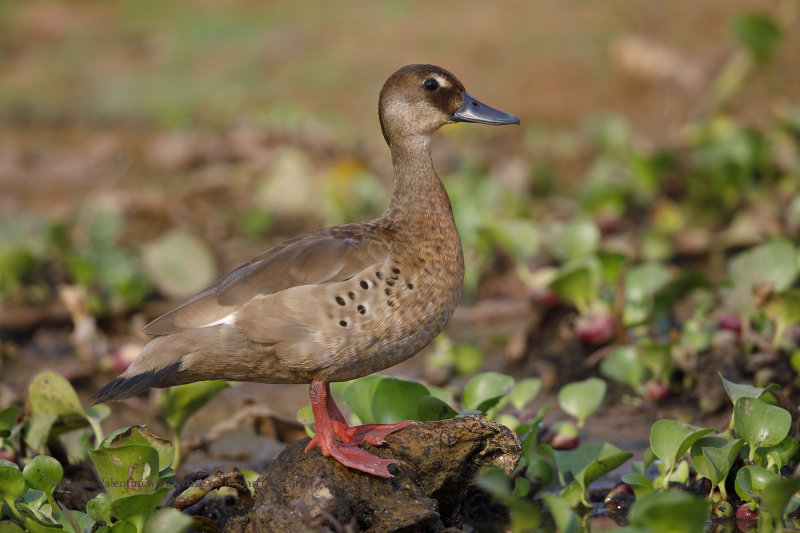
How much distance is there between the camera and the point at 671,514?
2863 millimetres

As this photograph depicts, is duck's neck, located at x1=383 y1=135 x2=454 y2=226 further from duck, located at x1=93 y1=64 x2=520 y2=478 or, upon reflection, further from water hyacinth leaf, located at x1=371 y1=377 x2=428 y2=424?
water hyacinth leaf, located at x1=371 y1=377 x2=428 y2=424

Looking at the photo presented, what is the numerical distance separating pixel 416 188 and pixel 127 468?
1.63 metres

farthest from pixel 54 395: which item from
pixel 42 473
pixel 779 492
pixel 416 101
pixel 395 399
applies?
pixel 779 492

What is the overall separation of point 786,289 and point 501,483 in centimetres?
272

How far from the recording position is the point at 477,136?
1059cm

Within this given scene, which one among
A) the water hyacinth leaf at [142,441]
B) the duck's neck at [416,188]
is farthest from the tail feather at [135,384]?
the duck's neck at [416,188]

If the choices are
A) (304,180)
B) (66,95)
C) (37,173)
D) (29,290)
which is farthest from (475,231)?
(66,95)

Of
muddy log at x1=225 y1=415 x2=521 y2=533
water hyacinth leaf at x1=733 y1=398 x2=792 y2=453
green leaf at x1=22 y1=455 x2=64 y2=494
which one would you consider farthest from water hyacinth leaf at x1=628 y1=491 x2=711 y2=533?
green leaf at x1=22 y1=455 x2=64 y2=494

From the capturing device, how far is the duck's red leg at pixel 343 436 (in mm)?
3605

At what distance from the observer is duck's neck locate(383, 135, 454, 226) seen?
4215mm

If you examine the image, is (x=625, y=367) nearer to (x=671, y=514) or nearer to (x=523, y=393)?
(x=523, y=393)

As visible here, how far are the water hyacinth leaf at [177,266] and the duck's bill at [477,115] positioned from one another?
3.22 metres

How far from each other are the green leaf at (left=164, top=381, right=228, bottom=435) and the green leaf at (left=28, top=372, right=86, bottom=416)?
14.4 inches

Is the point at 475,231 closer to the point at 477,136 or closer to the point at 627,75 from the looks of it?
the point at 477,136
